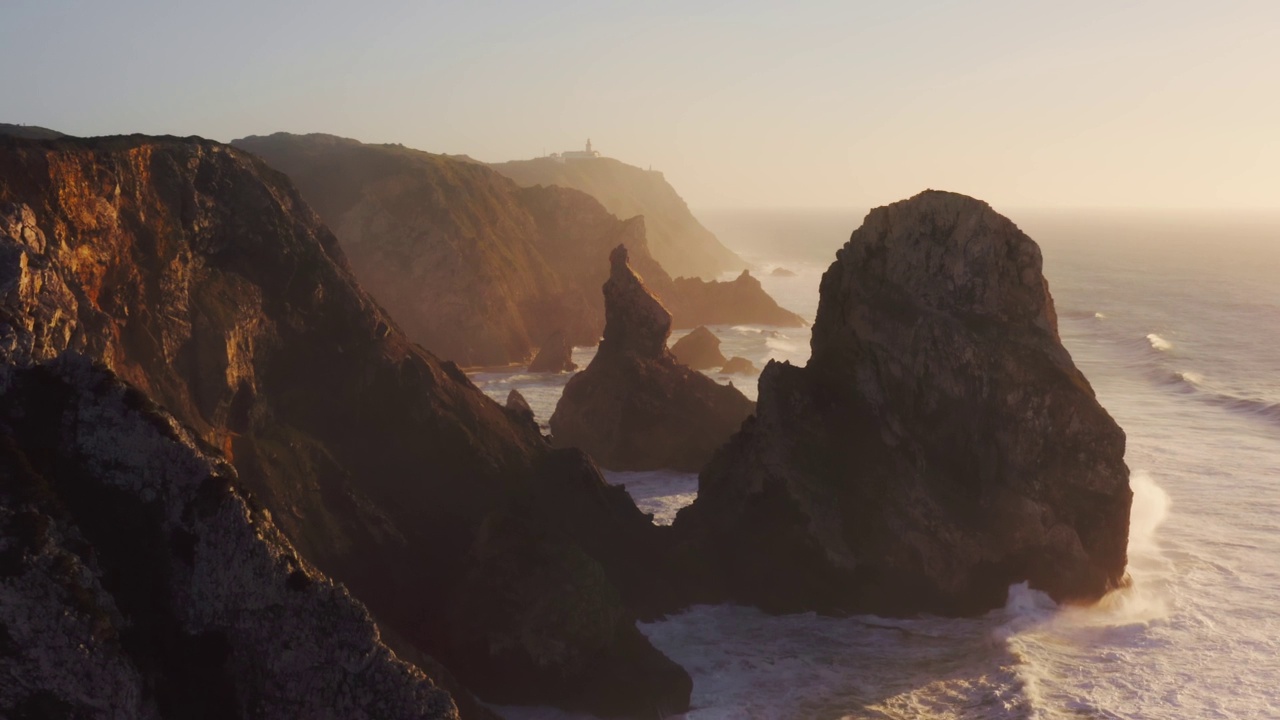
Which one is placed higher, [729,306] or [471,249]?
[471,249]

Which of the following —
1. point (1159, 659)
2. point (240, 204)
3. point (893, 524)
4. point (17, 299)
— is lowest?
point (1159, 659)

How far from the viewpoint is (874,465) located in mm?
34156

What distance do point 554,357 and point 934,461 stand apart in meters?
44.0

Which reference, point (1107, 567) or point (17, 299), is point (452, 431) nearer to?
point (17, 299)

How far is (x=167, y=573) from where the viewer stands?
16234 mm

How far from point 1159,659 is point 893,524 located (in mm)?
8442

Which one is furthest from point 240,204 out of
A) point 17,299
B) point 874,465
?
point 874,465

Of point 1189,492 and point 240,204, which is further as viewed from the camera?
point 1189,492

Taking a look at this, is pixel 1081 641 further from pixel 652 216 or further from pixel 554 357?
pixel 652 216

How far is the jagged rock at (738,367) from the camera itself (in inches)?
2899

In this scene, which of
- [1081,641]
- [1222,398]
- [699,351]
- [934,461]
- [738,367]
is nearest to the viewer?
[1081,641]

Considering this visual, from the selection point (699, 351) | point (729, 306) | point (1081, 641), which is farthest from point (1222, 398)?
point (1081, 641)

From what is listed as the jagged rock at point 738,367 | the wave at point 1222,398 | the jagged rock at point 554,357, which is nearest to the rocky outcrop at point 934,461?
the jagged rock at point 738,367

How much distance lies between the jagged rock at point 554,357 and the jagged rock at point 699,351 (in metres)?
7.92
